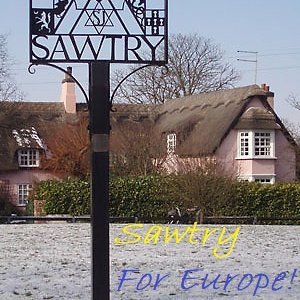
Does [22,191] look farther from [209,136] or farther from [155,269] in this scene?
[155,269]

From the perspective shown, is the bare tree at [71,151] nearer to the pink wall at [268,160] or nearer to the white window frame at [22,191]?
the white window frame at [22,191]

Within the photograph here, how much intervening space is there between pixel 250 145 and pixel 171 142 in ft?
14.3

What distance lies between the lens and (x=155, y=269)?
1289 cm

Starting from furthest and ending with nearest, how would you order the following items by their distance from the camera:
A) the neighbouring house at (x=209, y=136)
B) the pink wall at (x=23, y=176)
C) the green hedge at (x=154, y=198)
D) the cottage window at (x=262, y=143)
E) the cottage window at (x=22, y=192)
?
the pink wall at (x=23, y=176), the cottage window at (x=22, y=192), the cottage window at (x=262, y=143), the neighbouring house at (x=209, y=136), the green hedge at (x=154, y=198)

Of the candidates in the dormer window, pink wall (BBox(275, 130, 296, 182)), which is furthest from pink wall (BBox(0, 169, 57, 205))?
pink wall (BBox(275, 130, 296, 182))

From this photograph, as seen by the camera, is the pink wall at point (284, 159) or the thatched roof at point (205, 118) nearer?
the thatched roof at point (205, 118)

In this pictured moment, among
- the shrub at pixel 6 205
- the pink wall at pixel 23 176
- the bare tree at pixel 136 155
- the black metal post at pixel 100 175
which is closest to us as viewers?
the black metal post at pixel 100 175

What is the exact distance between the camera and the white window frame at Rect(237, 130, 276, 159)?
41.6m

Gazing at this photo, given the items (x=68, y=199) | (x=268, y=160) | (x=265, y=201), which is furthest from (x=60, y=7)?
(x=268, y=160)

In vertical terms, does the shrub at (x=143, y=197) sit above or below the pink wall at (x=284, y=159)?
below

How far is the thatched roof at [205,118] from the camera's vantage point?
4081 centimetres

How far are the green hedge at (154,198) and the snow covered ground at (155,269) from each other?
33.8 ft

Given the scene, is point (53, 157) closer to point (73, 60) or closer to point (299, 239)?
point (299, 239)

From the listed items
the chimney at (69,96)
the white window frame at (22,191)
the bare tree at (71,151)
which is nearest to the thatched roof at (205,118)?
the bare tree at (71,151)
